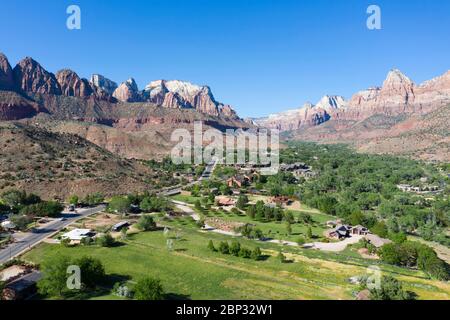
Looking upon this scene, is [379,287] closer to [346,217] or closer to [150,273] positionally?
[150,273]

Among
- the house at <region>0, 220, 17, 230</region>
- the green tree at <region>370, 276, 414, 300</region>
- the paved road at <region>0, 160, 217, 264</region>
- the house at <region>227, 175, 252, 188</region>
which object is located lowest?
the green tree at <region>370, 276, 414, 300</region>

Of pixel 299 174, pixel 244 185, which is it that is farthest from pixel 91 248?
pixel 299 174

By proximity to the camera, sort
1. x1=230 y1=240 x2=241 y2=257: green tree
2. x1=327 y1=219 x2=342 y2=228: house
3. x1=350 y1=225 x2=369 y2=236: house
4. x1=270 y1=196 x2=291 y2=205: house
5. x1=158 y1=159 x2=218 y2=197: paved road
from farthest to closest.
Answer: x1=158 y1=159 x2=218 y2=197: paved road → x1=270 y1=196 x2=291 y2=205: house → x1=327 y1=219 x2=342 y2=228: house → x1=350 y1=225 x2=369 y2=236: house → x1=230 y1=240 x2=241 y2=257: green tree

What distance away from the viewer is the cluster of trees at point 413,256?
45.7 meters

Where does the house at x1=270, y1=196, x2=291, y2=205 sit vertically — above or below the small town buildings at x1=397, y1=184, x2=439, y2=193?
below

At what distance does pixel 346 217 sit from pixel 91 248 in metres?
49.7

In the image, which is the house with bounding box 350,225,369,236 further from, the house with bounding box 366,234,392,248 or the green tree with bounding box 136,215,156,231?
the green tree with bounding box 136,215,156,231

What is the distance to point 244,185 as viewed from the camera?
115875 millimetres

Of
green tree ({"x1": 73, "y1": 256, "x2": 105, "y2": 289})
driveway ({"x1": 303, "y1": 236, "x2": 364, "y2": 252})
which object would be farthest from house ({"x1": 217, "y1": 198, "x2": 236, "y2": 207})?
green tree ({"x1": 73, "y1": 256, "x2": 105, "y2": 289})

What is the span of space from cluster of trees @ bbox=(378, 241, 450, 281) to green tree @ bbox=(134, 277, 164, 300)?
110 ft

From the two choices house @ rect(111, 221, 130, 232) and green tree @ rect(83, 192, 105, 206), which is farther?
green tree @ rect(83, 192, 105, 206)

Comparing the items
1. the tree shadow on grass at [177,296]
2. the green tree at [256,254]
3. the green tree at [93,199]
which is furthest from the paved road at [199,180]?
the tree shadow on grass at [177,296]

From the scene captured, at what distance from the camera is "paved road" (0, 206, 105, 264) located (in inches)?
1908

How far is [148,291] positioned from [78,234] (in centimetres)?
2765
